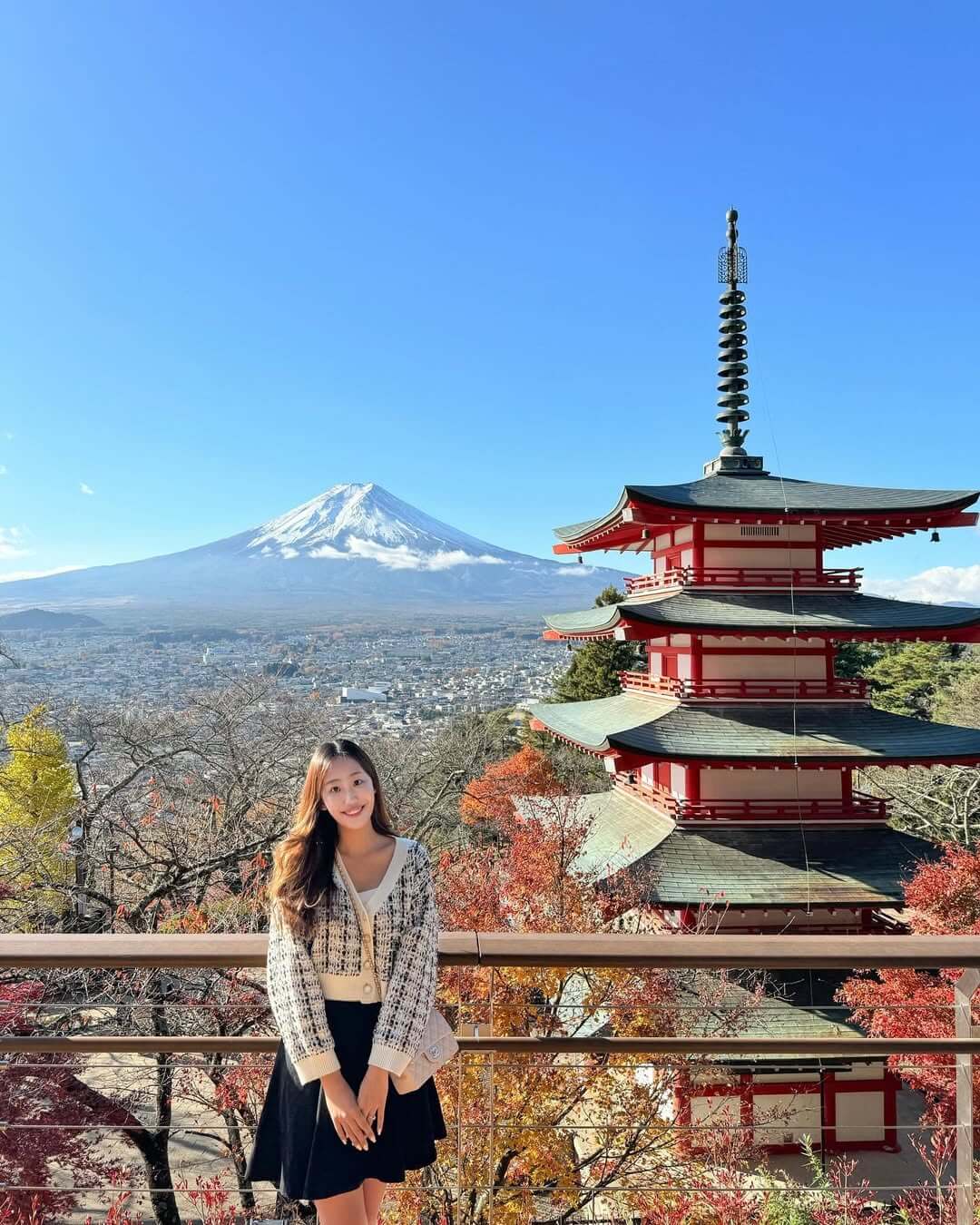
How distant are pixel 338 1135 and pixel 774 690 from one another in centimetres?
830

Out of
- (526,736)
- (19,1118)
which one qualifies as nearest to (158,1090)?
(19,1118)

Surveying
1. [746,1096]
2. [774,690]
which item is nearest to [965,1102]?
[746,1096]

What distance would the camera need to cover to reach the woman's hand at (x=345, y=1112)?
5.76 ft

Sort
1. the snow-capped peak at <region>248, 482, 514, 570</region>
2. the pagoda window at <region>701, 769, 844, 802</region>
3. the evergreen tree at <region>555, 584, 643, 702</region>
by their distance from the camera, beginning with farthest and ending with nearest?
the snow-capped peak at <region>248, 482, 514, 570</region>, the evergreen tree at <region>555, 584, 643, 702</region>, the pagoda window at <region>701, 769, 844, 802</region>

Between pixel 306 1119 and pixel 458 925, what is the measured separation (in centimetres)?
724

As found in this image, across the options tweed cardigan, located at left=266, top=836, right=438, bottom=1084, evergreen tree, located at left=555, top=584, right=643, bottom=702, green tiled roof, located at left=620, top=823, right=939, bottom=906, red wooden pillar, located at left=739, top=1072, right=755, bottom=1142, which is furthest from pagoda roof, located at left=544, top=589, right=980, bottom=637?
evergreen tree, located at left=555, top=584, right=643, bottom=702

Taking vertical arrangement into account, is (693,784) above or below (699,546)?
below

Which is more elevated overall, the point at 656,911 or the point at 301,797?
the point at 301,797

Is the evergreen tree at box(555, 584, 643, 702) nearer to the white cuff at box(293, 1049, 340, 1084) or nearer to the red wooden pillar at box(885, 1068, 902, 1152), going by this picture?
the red wooden pillar at box(885, 1068, 902, 1152)

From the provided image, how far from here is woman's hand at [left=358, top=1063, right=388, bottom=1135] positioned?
1765mm

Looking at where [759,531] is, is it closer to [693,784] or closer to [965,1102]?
[693,784]

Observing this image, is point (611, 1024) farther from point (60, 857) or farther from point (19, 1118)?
point (60, 857)

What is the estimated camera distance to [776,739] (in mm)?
8641

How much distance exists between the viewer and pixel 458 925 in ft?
28.5
